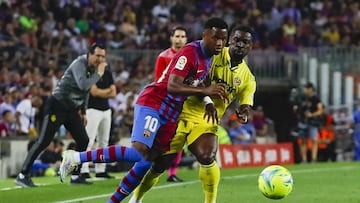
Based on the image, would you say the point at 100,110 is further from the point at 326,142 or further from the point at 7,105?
the point at 326,142

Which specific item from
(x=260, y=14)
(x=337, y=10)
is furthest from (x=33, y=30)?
(x=337, y=10)

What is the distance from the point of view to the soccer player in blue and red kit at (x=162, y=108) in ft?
33.9

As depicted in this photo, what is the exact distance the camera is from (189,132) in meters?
11.1

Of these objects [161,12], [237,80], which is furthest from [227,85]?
[161,12]

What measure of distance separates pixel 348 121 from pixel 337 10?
19.9 feet

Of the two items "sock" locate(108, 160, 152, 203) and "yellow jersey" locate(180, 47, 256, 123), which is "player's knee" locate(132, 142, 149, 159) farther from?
"yellow jersey" locate(180, 47, 256, 123)

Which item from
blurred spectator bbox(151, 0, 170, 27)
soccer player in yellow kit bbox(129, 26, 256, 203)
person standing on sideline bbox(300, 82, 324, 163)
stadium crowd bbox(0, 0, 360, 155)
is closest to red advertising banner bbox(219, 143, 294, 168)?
person standing on sideline bbox(300, 82, 324, 163)

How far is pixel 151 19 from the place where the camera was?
95.2ft

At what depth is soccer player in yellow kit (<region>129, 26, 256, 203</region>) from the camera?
10805 mm

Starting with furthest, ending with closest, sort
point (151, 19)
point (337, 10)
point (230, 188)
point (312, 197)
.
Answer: point (337, 10)
point (151, 19)
point (230, 188)
point (312, 197)

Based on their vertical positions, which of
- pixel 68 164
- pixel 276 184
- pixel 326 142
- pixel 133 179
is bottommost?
pixel 326 142

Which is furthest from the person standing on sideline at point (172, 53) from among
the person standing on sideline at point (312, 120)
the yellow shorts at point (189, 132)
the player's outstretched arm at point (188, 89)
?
the person standing on sideline at point (312, 120)

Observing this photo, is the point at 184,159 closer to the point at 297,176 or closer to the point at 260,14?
the point at 297,176

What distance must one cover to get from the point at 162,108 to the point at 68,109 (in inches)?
165
